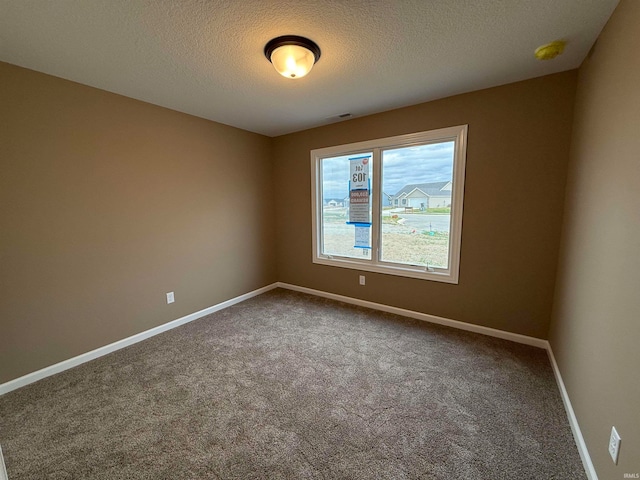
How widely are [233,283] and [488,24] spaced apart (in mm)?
3608

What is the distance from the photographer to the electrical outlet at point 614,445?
3.53ft

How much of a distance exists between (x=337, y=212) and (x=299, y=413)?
2.57 m

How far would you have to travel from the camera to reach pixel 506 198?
2.46 meters

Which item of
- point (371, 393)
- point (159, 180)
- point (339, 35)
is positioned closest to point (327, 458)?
point (371, 393)

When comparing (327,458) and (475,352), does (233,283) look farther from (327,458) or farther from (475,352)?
(475,352)

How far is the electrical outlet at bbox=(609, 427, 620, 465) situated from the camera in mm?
1077

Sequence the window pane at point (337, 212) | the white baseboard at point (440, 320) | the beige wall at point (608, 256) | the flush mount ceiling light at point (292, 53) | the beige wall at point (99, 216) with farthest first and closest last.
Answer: the window pane at point (337, 212), the white baseboard at point (440, 320), the beige wall at point (99, 216), the flush mount ceiling light at point (292, 53), the beige wall at point (608, 256)

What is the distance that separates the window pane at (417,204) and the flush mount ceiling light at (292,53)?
165 centimetres

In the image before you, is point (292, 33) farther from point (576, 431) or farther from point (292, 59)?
point (576, 431)

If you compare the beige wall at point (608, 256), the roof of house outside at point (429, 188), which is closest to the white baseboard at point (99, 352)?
the beige wall at point (608, 256)

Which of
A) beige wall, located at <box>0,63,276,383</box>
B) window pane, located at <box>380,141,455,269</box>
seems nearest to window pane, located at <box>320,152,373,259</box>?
window pane, located at <box>380,141,455,269</box>

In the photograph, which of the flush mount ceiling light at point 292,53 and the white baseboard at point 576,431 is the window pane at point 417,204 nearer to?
the white baseboard at point 576,431

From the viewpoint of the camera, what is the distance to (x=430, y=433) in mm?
1558

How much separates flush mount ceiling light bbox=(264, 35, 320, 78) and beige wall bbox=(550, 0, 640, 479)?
1.63 metres
